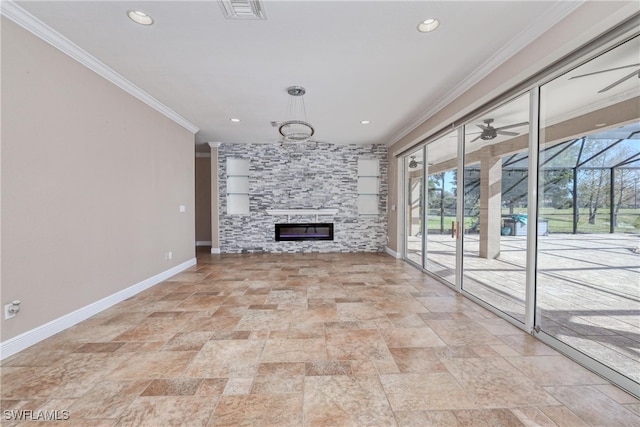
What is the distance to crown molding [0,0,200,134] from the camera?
7.20ft

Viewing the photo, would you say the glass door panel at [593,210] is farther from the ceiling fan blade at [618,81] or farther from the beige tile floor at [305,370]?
the beige tile floor at [305,370]

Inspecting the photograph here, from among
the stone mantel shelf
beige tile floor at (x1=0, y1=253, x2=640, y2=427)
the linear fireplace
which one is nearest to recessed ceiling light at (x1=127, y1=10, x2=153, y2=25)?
beige tile floor at (x1=0, y1=253, x2=640, y2=427)

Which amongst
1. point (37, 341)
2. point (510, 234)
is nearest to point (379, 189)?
point (510, 234)

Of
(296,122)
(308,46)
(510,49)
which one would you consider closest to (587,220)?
(510,49)

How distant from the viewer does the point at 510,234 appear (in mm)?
3031

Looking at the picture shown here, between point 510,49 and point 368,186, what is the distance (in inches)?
188

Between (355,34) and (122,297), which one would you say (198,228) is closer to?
(122,297)

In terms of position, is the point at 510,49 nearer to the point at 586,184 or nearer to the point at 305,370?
the point at 586,184

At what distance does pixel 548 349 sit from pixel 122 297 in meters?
4.88

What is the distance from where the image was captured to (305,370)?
2.01 metres

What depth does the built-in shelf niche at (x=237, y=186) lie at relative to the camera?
23.1 ft

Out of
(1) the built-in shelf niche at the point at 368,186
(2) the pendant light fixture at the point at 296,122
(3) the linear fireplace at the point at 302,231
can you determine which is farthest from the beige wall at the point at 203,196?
(2) the pendant light fixture at the point at 296,122

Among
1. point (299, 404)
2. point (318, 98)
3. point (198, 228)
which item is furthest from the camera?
point (198, 228)

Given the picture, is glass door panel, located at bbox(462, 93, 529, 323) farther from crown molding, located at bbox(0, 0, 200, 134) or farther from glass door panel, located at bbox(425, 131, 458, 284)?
crown molding, located at bbox(0, 0, 200, 134)
